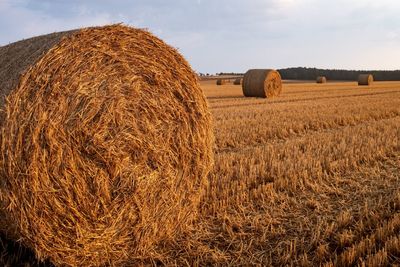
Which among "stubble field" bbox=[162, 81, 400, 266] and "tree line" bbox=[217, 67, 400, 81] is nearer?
"stubble field" bbox=[162, 81, 400, 266]

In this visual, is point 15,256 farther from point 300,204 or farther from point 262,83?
point 262,83

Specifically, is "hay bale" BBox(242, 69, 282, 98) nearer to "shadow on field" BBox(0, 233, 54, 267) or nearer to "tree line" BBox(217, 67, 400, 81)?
"shadow on field" BBox(0, 233, 54, 267)

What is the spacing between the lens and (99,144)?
148 inches

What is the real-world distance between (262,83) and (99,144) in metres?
15.5

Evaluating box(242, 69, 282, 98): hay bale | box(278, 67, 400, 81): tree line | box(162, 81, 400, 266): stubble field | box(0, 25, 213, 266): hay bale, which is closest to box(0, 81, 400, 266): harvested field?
box(162, 81, 400, 266): stubble field

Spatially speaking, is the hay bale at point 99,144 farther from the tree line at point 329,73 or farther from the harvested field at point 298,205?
the tree line at point 329,73

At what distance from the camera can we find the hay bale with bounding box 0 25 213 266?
335 cm

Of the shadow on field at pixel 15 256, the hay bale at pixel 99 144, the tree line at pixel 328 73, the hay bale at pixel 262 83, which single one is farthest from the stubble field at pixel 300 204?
the tree line at pixel 328 73

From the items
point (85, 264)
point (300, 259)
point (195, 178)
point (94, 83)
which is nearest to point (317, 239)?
point (300, 259)

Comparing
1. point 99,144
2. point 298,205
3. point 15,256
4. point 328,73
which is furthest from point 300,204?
point 328,73

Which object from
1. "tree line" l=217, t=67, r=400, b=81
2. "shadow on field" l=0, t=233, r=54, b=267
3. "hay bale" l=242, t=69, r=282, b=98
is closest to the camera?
"shadow on field" l=0, t=233, r=54, b=267

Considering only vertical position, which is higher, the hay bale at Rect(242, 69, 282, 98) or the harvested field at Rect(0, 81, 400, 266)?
the hay bale at Rect(242, 69, 282, 98)

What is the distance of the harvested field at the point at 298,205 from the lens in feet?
12.0

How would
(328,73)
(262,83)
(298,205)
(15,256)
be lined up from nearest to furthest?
(15,256)
(298,205)
(262,83)
(328,73)
